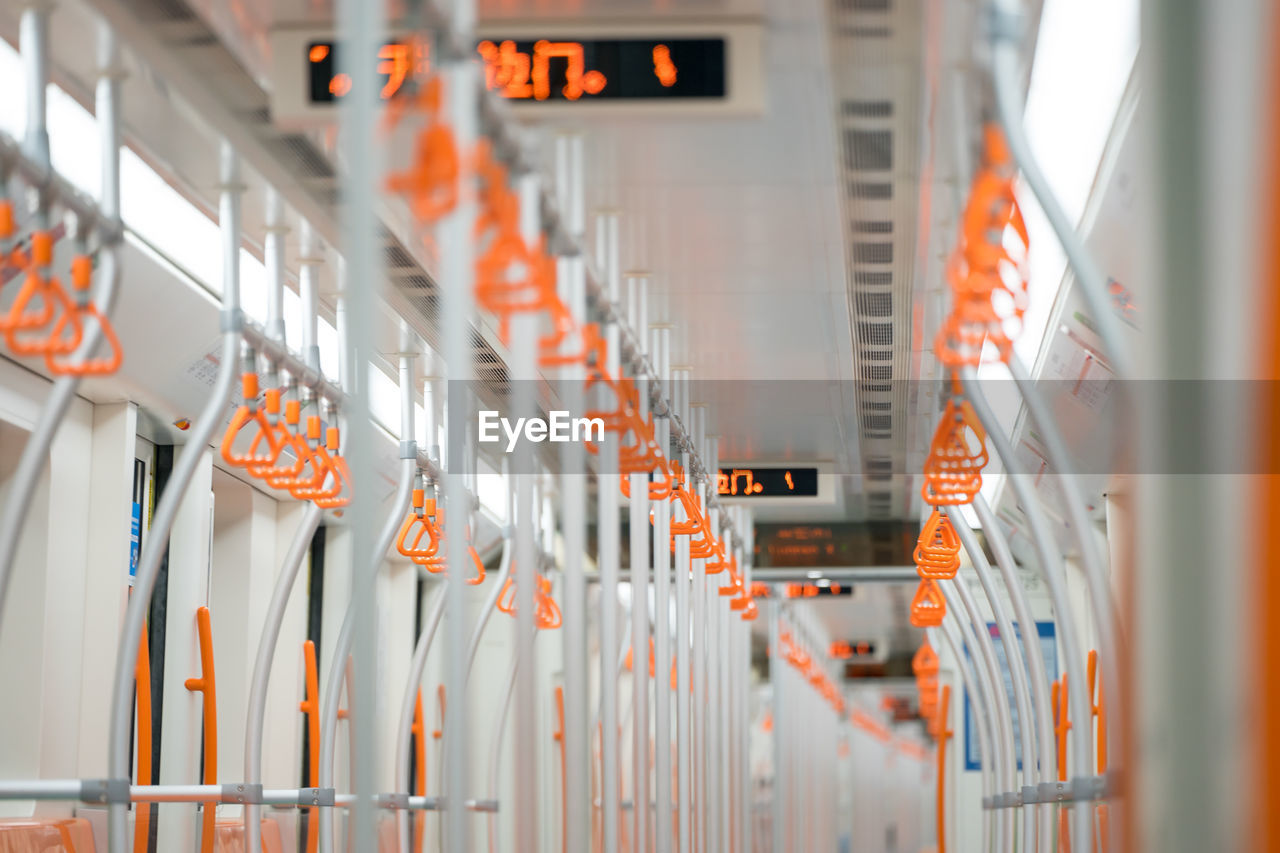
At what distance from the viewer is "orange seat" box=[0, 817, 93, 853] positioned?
20.5ft

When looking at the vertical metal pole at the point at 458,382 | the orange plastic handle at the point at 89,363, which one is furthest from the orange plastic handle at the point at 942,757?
the vertical metal pole at the point at 458,382

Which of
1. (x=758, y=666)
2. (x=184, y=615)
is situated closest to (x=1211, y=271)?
(x=184, y=615)

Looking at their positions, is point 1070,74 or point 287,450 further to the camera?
point 287,450

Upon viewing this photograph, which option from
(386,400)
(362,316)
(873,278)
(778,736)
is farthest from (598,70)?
(778,736)

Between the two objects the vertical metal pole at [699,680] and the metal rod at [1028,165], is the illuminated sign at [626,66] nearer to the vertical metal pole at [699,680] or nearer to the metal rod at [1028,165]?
the metal rod at [1028,165]

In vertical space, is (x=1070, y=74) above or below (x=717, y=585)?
above

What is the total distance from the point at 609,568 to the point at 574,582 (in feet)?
2.16

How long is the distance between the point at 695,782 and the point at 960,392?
10.5ft

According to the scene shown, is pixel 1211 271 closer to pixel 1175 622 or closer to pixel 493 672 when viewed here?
pixel 1175 622

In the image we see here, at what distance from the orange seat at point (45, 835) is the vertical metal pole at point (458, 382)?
152 inches

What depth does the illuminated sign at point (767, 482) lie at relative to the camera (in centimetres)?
972

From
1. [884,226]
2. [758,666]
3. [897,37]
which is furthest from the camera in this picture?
[758,666]

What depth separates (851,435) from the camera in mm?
9148

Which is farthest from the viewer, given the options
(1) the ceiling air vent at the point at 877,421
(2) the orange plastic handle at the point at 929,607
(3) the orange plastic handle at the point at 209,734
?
(2) the orange plastic handle at the point at 929,607
